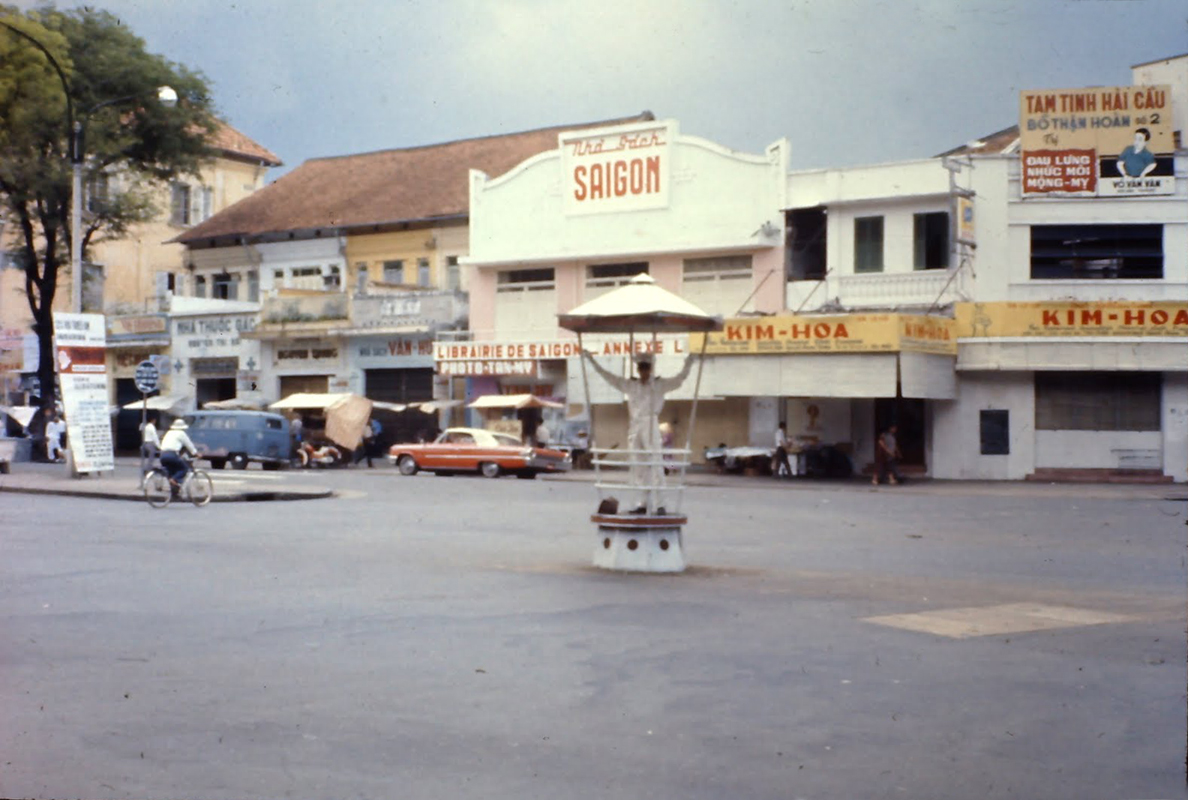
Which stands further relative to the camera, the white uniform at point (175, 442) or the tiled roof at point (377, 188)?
the tiled roof at point (377, 188)

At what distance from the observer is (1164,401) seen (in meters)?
34.1

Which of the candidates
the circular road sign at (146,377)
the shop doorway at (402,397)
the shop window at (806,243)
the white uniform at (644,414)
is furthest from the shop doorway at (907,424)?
the white uniform at (644,414)

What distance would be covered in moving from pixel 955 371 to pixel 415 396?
19.2 metres

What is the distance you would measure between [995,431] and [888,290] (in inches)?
187

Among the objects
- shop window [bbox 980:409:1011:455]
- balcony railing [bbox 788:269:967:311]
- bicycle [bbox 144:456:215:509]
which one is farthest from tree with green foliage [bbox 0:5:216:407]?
shop window [bbox 980:409:1011:455]

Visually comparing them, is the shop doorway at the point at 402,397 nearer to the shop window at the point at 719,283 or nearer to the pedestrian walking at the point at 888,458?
the shop window at the point at 719,283

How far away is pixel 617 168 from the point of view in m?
41.4

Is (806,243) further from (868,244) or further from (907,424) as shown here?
(907,424)

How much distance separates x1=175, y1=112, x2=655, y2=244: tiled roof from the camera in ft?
157

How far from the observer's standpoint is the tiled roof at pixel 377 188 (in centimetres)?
4772

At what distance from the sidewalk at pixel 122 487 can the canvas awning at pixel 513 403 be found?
9.07 m

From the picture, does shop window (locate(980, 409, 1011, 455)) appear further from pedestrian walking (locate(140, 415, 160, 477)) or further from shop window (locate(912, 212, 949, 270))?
pedestrian walking (locate(140, 415, 160, 477))

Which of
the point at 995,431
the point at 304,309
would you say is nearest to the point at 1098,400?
the point at 995,431

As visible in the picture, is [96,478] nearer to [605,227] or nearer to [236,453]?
[236,453]
